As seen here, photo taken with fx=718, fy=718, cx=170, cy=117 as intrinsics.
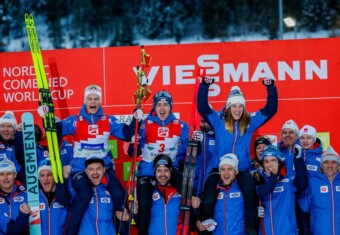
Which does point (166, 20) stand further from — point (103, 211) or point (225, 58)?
point (103, 211)

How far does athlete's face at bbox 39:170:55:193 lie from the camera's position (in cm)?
814

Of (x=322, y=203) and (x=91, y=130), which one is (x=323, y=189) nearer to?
(x=322, y=203)

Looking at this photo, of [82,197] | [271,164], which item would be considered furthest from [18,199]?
[271,164]

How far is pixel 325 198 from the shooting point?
813 cm

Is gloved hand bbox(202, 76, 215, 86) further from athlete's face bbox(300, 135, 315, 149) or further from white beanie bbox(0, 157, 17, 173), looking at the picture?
white beanie bbox(0, 157, 17, 173)

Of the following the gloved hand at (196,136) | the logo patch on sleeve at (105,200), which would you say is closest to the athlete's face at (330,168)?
the gloved hand at (196,136)

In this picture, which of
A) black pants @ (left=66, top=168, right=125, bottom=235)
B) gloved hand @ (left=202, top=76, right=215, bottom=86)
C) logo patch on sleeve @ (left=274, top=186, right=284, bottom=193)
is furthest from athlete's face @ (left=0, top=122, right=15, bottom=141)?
logo patch on sleeve @ (left=274, top=186, right=284, bottom=193)

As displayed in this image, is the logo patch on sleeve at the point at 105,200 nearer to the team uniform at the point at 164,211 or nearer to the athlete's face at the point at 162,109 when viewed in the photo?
the team uniform at the point at 164,211

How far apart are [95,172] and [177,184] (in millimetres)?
937

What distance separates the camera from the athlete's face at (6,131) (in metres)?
8.96

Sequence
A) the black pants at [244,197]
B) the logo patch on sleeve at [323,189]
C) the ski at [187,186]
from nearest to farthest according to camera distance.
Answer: the black pants at [244,197] → the ski at [187,186] → the logo patch on sleeve at [323,189]

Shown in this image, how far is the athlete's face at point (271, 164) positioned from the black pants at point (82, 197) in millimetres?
1657

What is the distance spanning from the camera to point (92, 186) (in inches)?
318

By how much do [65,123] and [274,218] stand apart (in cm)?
271
